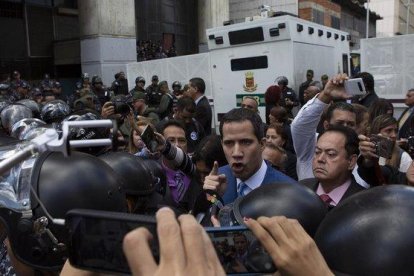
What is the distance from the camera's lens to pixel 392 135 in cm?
392

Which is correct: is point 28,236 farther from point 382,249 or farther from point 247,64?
point 247,64

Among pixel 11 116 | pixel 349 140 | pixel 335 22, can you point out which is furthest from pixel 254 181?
pixel 335 22

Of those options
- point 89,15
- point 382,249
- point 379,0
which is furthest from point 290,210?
point 379,0

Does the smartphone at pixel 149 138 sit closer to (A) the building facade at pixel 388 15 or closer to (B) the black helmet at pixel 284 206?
(B) the black helmet at pixel 284 206

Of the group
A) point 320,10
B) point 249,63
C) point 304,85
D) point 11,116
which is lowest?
point 11,116

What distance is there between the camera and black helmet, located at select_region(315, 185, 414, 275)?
→ 1322mm

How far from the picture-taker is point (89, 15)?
15.1 m

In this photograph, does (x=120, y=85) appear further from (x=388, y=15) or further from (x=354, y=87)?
(x=388, y=15)

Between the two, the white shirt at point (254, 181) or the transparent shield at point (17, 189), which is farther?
the white shirt at point (254, 181)

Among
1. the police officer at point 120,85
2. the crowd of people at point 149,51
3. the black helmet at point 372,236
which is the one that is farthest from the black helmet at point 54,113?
the crowd of people at point 149,51

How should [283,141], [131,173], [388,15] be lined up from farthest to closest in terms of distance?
[388,15], [283,141], [131,173]

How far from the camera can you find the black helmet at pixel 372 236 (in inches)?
52.1

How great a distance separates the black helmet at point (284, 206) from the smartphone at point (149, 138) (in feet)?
4.32

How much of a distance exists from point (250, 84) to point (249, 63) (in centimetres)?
47
